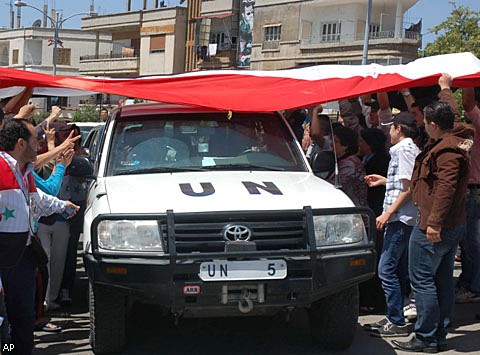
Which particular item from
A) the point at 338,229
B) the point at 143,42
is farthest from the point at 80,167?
the point at 143,42

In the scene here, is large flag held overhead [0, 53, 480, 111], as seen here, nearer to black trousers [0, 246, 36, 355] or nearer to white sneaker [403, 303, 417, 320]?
white sneaker [403, 303, 417, 320]

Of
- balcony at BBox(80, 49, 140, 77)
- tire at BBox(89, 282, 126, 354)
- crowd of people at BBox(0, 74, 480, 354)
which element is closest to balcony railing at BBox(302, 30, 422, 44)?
balcony at BBox(80, 49, 140, 77)

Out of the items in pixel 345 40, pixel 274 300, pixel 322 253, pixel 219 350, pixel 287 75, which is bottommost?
pixel 219 350

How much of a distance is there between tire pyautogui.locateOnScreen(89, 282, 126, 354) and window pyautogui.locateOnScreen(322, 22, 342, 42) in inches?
1711

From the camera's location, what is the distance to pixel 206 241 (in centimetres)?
518

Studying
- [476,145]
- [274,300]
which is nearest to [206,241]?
[274,300]

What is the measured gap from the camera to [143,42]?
63.1m

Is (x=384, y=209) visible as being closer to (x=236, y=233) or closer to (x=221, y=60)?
(x=236, y=233)

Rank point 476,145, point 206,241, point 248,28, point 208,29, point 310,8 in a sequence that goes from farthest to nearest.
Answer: point 208,29
point 248,28
point 310,8
point 476,145
point 206,241

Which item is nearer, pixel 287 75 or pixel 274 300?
pixel 274 300

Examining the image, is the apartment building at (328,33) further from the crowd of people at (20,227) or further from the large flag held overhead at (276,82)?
the crowd of people at (20,227)

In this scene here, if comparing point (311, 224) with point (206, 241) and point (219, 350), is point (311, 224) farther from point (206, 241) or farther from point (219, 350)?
point (219, 350)

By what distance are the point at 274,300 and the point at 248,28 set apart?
50.8 meters

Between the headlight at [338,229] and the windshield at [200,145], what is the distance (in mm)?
1190
